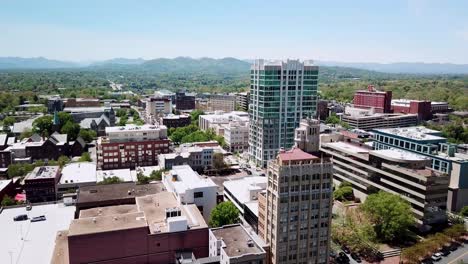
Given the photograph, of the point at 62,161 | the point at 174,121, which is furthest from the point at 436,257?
the point at 174,121

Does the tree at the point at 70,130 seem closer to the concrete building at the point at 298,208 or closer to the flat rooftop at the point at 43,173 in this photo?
the flat rooftop at the point at 43,173

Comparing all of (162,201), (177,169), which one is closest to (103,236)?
(162,201)

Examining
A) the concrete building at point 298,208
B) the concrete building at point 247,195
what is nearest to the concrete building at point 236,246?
the concrete building at point 298,208

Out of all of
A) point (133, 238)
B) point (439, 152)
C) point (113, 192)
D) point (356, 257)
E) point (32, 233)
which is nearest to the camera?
point (133, 238)

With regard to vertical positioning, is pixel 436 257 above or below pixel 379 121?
below

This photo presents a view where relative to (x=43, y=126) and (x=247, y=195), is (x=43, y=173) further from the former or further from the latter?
(x=43, y=126)

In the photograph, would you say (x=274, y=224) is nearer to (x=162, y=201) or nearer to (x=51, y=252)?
(x=162, y=201)
